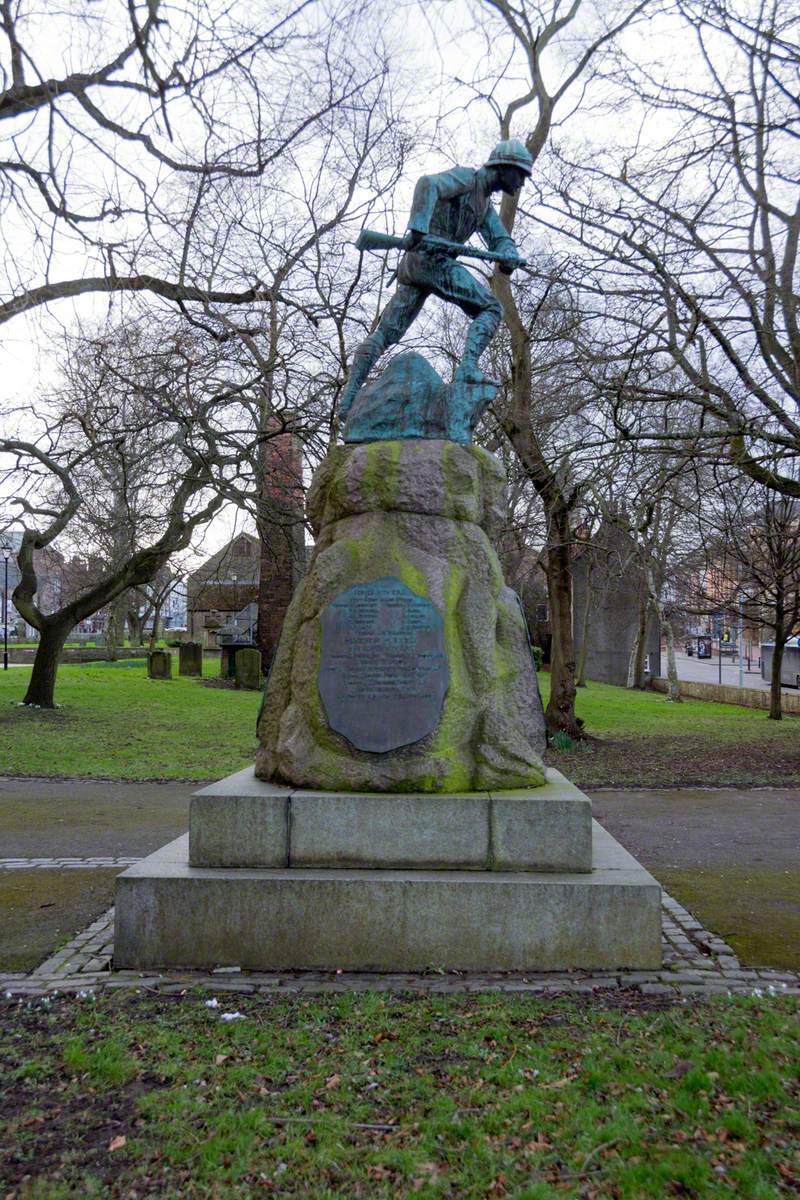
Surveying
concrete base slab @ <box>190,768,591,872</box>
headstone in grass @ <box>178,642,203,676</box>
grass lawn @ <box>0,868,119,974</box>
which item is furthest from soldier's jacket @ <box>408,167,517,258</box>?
headstone in grass @ <box>178,642,203,676</box>

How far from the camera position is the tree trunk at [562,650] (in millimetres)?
15789

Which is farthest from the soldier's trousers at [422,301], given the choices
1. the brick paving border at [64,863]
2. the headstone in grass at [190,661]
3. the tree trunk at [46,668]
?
the headstone in grass at [190,661]

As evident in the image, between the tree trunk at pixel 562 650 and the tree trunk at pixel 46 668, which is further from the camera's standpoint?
the tree trunk at pixel 46 668

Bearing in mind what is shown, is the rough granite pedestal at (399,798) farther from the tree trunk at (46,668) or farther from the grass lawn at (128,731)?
the tree trunk at (46,668)

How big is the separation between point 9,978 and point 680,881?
4603 millimetres

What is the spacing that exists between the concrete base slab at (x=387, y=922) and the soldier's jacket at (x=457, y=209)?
4.00 m

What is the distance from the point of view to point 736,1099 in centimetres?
331

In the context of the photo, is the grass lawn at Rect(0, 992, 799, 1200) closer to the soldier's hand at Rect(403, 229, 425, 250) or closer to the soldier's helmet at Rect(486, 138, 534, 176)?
the soldier's hand at Rect(403, 229, 425, 250)

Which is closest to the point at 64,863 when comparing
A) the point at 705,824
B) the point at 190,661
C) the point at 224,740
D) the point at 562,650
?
the point at 705,824

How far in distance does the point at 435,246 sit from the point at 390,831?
149 inches

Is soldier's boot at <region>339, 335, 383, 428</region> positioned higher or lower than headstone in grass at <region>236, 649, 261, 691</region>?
higher

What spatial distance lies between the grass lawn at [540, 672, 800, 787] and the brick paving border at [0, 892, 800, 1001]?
23.6 ft

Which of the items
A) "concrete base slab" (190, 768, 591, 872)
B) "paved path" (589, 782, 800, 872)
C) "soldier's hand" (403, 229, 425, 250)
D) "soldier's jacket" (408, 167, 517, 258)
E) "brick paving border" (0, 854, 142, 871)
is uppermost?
"soldier's jacket" (408, 167, 517, 258)

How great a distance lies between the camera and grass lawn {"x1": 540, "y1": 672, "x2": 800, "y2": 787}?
1256 centimetres
